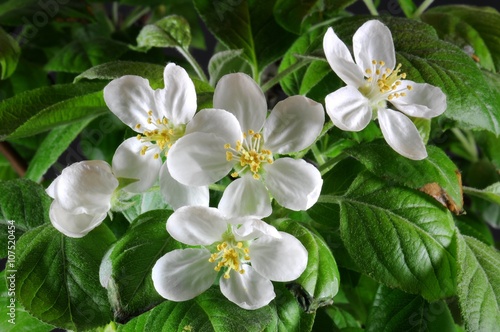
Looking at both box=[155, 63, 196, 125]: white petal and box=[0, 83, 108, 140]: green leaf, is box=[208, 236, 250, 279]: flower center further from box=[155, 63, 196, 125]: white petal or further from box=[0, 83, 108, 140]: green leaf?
box=[0, 83, 108, 140]: green leaf

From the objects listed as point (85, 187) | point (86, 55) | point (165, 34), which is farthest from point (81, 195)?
point (86, 55)

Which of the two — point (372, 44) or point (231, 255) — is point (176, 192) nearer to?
point (231, 255)

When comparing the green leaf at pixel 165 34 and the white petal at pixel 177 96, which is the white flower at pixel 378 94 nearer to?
the white petal at pixel 177 96

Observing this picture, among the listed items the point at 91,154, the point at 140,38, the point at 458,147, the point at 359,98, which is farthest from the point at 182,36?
the point at 458,147

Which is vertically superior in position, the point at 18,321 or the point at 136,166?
the point at 136,166

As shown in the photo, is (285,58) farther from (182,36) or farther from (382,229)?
(382,229)

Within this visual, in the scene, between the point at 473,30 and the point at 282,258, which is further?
the point at 473,30

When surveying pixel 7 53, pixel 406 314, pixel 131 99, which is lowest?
pixel 406 314
